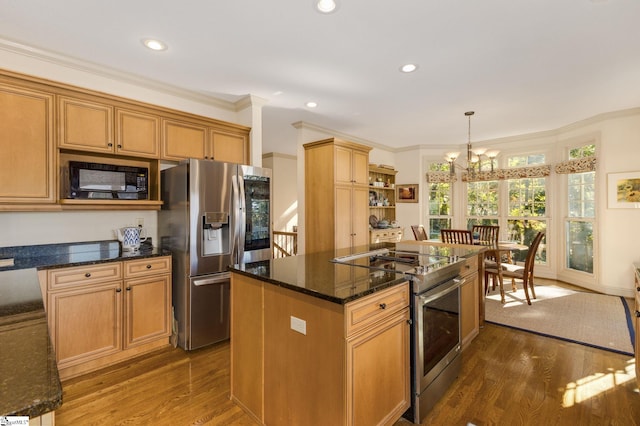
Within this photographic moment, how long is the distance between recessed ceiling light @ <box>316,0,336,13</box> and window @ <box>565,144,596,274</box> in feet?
16.8

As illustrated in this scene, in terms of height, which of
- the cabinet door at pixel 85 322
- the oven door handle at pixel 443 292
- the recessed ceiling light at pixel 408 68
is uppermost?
the recessed ceiling light at pixel 408 68

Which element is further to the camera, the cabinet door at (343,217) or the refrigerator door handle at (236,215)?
the cabinet door at (343,217)

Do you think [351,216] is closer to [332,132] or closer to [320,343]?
[332,132]

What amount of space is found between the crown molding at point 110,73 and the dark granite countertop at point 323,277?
2.44 metres

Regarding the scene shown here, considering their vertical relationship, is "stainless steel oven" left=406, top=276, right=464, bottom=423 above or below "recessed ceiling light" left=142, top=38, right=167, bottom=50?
below

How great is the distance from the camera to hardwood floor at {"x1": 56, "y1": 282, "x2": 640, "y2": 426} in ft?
6.51

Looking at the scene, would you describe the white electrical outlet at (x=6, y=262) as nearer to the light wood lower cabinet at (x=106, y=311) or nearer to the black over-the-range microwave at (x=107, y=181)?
the light wood lower cabinet at (x=106, y=311)

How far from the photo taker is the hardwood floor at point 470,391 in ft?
6.51

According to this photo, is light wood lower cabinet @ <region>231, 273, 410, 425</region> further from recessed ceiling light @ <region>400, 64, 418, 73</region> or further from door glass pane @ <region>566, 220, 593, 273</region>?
door glass pane @ <region>566, 220, 593, 273</region>

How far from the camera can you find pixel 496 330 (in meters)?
3.39

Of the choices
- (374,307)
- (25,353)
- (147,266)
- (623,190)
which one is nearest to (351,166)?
(147,266)

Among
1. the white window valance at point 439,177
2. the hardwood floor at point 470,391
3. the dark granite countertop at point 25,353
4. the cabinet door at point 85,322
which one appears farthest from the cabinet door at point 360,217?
the dark granite countertop at point 25,353

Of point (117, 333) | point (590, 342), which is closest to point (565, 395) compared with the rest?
point (590, 342)

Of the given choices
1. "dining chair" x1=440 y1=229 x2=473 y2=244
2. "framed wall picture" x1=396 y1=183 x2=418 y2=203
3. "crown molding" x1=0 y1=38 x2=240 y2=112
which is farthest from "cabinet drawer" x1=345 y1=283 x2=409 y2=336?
"framed wall picture" x1=396 y1=183 x2=418 y2=203
